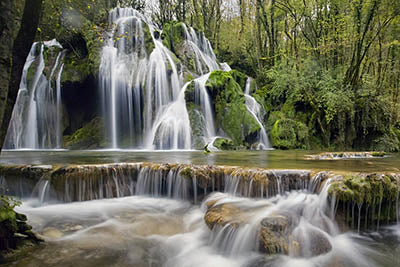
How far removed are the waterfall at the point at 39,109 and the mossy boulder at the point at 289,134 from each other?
13.3m

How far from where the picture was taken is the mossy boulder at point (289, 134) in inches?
500

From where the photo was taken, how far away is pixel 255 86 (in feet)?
58.8

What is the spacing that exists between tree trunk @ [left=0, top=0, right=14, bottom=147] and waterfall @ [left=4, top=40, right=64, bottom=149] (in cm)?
1444

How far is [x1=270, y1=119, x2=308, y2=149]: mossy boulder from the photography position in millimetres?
12695

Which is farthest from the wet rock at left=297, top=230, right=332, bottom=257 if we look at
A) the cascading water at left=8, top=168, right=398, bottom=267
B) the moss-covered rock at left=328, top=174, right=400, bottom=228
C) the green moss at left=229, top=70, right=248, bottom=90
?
the green moss at left=229, top=70, right=248, bottom=90

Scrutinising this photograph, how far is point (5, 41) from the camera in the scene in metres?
2.17

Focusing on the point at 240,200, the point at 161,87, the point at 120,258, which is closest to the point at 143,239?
the point at 120,258

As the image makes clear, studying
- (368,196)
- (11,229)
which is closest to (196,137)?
(368,196)

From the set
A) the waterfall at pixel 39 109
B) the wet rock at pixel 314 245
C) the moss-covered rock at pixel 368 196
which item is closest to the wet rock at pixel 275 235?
the wet rock at pixel 314 245

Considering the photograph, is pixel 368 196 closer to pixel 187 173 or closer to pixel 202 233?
pixel 202 233

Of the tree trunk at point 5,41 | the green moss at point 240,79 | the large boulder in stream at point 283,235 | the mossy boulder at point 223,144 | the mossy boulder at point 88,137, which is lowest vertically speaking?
the large boulder in stream at point 283,235

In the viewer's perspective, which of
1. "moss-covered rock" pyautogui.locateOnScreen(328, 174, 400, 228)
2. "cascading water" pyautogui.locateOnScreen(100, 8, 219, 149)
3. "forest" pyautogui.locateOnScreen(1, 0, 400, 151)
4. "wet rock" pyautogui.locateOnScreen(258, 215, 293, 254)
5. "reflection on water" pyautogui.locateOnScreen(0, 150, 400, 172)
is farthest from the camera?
"cascading water" pyautogui.locateOnScreen(100, 8, 219, 149)

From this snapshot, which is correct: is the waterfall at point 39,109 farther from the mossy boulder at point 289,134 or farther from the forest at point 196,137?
the mossy boulder at point 289,134

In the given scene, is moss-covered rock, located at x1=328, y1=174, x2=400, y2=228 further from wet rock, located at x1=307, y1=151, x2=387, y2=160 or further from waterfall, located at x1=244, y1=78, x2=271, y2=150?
waterfall, located at x1=244, y1=78, x2=271, y2=150
